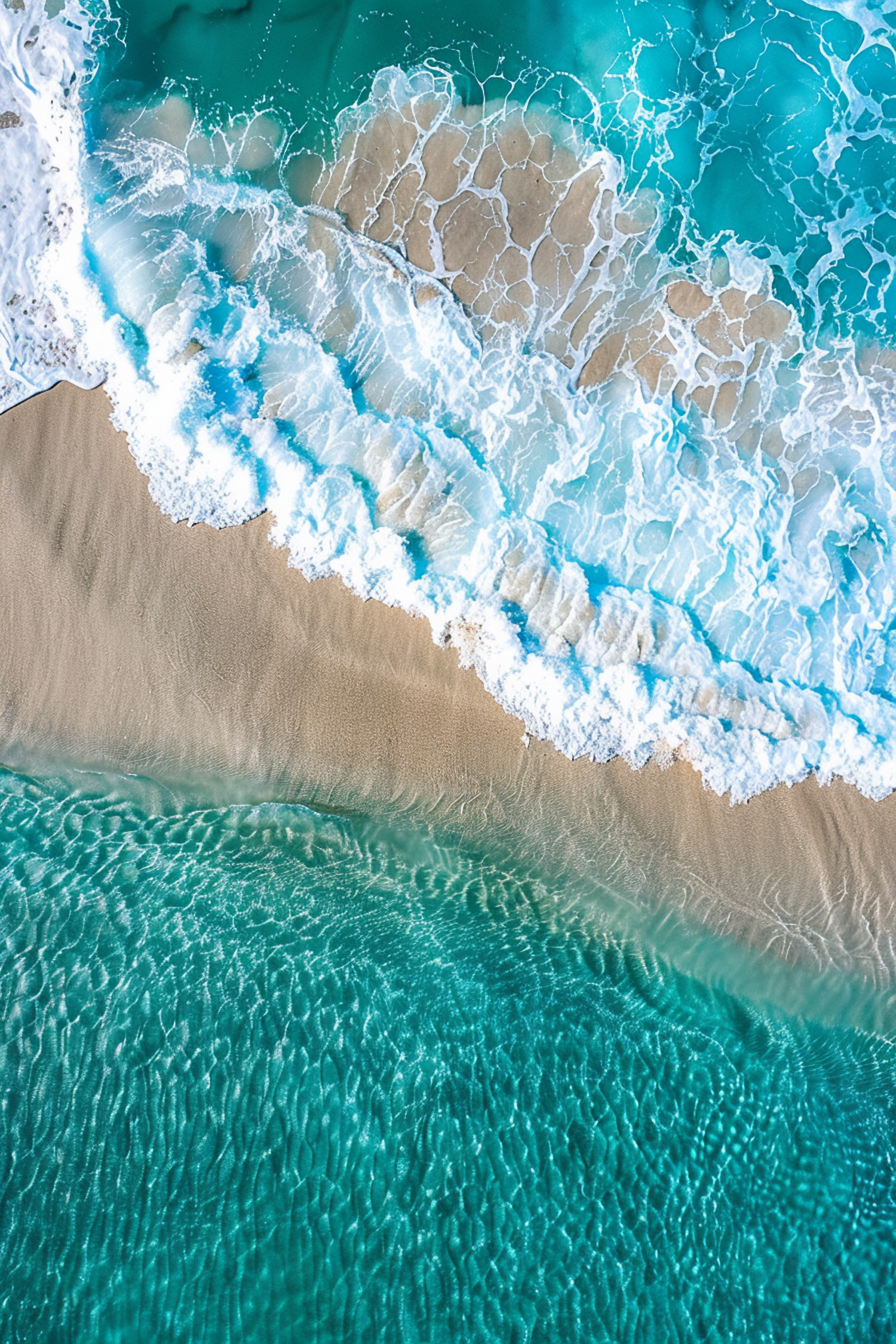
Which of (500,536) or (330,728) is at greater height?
(500,536)

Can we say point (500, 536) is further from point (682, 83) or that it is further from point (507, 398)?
point (682, 83)

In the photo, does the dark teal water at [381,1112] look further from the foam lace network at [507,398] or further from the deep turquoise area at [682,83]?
the deep turquoise area at [682,83]

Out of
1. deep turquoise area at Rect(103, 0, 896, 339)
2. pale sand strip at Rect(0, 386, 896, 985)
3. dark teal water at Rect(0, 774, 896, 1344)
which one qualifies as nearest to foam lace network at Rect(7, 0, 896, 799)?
deep turquoise area at Rect(103, 0, 896, 339)

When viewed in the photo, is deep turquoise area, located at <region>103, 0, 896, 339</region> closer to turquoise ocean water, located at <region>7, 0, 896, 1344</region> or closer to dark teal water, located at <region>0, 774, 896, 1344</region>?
turquoise ocean water, located at <region>7, 0, 896, 1344</region>

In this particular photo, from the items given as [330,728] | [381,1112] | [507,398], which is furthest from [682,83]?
[381,1112]

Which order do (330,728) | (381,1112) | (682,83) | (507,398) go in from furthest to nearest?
(682,83)
(507,398)
(330,728)
(381,1112)

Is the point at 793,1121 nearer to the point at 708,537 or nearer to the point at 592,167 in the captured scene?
the point at 708,537

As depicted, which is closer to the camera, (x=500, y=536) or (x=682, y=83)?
(x=500, y=536)
